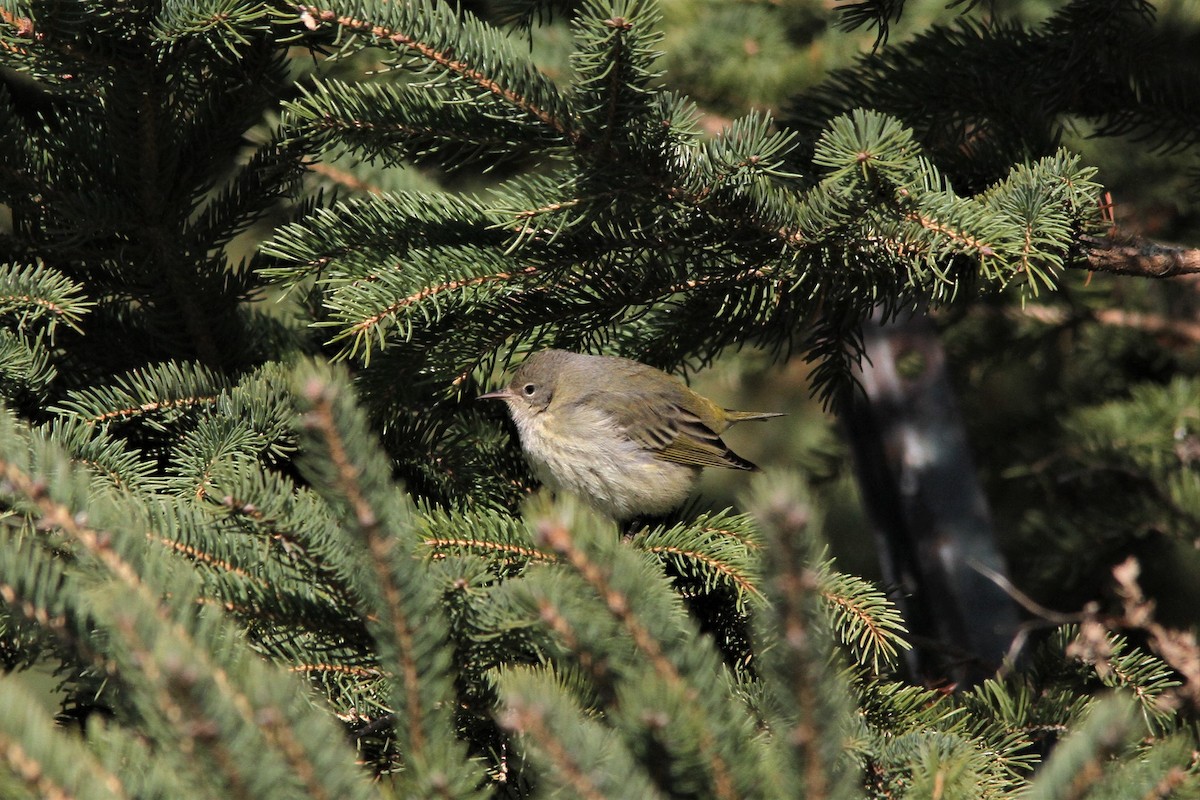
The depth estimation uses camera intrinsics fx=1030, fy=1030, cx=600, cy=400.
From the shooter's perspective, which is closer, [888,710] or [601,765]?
[601,765]

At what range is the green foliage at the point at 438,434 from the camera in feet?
4.78

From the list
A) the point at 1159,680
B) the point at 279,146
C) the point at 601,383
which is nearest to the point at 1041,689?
the point at 1159,680

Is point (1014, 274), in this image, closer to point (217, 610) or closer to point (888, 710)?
point (888, 710)

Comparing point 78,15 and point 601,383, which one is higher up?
point 78,15

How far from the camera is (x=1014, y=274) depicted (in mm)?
2408

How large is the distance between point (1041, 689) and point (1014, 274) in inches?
43.5

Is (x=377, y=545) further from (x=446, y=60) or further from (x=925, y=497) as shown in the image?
(x=925, y=497)

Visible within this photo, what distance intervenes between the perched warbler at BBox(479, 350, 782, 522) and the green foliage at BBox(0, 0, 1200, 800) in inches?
6.2

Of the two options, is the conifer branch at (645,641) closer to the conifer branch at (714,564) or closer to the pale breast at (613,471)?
the conifer branch at (714,564)

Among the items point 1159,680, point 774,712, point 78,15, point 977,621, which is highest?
point 78,15

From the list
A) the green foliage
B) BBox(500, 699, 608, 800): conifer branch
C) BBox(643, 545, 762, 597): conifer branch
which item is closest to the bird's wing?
the green foliage

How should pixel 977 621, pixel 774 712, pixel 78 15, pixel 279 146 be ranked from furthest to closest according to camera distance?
pixel 977 621, pixel 279 146, pixel 78 15, pixel 774 712

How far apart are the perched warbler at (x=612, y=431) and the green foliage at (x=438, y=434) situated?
0.52 feet

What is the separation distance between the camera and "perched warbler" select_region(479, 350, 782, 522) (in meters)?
3.60
